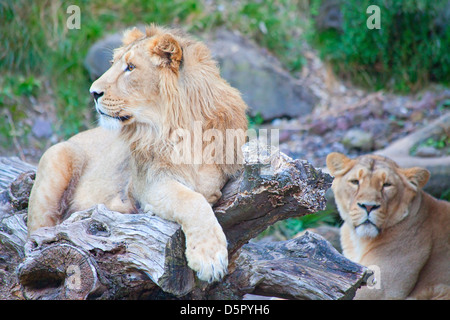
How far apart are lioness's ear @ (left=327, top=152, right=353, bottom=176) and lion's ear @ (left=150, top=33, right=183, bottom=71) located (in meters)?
2.08

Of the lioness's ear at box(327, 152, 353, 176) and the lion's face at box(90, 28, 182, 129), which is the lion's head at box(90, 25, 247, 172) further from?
the lioness's ear at box(327, 152, 353, 176)

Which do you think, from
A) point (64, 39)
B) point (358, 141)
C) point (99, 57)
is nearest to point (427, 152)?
point (358, 141)

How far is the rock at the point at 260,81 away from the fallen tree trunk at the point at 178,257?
5860 millimetres

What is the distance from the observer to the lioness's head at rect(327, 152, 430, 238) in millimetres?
4895

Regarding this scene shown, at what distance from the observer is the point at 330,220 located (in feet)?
23.9

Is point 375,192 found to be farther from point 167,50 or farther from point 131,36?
point 131,36

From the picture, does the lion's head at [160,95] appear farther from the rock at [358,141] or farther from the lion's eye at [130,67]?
the rock at [358,141]

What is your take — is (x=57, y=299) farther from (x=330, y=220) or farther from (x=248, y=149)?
(x=330, y=220)

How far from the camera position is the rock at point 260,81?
9.62 meters

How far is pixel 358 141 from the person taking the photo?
8359mm

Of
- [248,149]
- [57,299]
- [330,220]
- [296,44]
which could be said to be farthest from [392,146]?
[57,299]

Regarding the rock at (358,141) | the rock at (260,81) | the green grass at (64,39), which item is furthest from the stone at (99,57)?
the rock at (358,141)

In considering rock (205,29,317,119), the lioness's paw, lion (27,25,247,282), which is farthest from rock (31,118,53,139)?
the lioness's paw

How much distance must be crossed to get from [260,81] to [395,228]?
5.13 metres
